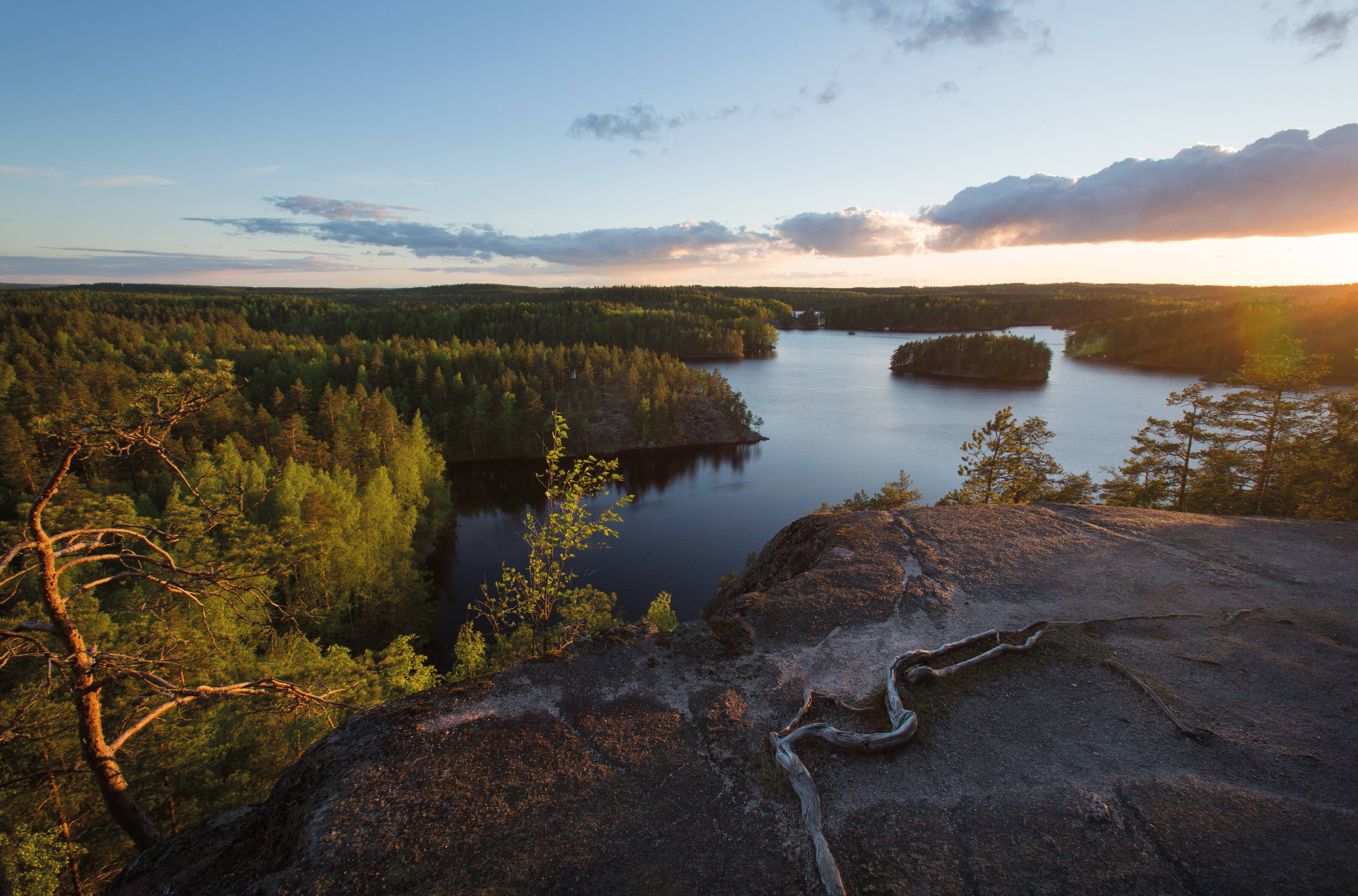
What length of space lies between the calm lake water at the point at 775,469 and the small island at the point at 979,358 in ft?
15.5

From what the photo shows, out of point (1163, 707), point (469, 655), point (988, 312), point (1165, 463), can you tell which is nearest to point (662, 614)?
point (469, 655)

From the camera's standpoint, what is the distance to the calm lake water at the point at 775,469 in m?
34.7

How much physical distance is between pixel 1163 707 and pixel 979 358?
108855 mm

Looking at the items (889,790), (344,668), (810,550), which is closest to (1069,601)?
(810,550)

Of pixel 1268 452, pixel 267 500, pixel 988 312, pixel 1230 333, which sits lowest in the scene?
pixel 267 500

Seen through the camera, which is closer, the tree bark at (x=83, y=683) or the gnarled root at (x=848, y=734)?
the tree bark at (x=83, y=683)

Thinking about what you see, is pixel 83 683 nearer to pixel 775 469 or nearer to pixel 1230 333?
pixel 775 469

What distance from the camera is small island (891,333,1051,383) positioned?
309 ft

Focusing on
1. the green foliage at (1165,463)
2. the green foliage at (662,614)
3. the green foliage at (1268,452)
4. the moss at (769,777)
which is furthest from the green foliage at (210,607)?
the green foliage at (1165,463)

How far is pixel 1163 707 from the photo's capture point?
285 inches

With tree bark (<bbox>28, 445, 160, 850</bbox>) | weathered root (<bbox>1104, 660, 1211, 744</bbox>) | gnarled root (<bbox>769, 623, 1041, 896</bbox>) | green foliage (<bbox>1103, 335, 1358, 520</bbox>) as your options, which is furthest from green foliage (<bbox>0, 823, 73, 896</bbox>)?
green foliage (<bbox>1103, 335, 1358, 520</bbox>)

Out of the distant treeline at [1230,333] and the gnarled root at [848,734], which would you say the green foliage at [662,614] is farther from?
the distant treeline at [1230,333]

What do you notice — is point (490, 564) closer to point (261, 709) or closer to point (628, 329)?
point (261, 709)

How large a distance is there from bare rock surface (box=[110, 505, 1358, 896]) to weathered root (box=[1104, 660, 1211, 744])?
12 centimetres
